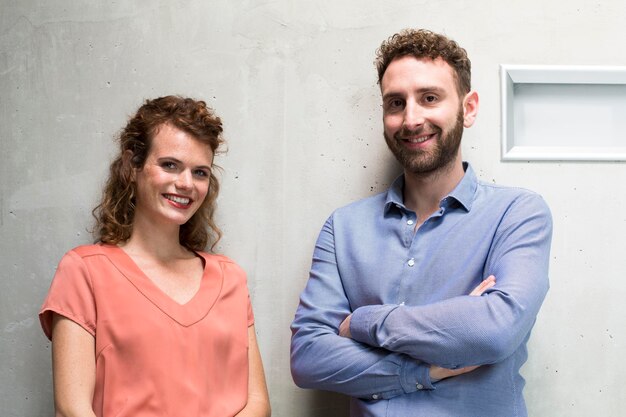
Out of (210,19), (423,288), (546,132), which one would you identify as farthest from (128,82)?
(546,132)

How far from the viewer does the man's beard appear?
186 centimetres

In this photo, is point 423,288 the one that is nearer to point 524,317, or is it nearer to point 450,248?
point 450,248

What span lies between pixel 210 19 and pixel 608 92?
51.9 inches

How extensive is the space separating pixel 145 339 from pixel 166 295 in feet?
0.46

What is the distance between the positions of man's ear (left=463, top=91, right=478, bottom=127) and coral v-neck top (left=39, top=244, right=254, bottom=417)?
88 cm

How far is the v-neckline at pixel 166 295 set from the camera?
1.83 meters

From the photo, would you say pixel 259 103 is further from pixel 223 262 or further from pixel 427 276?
pixel 427 276

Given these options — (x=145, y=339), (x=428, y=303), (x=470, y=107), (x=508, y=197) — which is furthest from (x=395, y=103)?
(x=145, y=339)

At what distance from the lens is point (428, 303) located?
179cm

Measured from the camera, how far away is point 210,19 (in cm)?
223

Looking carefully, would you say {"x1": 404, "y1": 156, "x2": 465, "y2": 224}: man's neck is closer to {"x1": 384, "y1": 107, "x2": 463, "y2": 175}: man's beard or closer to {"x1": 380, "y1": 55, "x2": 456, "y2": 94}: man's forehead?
{"x1": 384, "y1": 107, "x2": 463, "y2": 175}: man's beard

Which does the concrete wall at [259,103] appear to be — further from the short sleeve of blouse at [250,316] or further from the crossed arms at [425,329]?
the crossed arms at [425,329]

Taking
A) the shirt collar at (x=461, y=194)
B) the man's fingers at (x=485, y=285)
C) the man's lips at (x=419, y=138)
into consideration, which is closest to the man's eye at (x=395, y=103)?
the man's lips at (x=419, y=138)

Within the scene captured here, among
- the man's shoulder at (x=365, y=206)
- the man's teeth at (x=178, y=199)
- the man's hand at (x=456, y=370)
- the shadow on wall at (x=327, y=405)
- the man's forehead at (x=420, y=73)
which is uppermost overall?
the man's forehead at (x=420, y=73)
